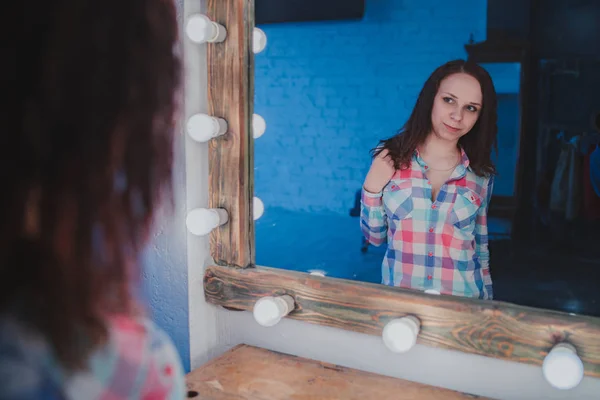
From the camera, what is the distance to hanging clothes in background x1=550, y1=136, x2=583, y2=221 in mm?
1100

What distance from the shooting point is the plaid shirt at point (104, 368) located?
30cm

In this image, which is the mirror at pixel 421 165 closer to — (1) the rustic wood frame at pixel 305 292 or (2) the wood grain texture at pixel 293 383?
(1) the rustic wood frame at pixel 305 292

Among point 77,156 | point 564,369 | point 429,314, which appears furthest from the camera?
point 429,314

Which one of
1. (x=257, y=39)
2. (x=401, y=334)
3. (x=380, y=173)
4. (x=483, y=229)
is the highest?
(x=257, y=39)

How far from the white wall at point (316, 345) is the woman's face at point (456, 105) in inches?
15.5

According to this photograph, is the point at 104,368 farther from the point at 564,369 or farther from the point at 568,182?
the point at 568,182

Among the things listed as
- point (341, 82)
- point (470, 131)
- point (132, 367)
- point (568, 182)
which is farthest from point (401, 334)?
point (341, 82)

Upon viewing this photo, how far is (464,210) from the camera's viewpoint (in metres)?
0.93

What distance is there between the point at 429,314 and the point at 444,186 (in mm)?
251

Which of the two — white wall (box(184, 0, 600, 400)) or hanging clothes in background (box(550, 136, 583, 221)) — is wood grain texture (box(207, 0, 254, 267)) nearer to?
white wall (box(184, 0, 600, 400))

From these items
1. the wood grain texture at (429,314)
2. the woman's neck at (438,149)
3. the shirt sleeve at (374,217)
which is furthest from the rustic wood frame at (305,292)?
the woman's neck at (438,149)

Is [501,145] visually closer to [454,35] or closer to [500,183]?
[500,183]

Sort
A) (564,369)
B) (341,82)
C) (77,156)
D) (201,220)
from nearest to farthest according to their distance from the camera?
(77,156) < (564,369) < (201,220) < (341,82)

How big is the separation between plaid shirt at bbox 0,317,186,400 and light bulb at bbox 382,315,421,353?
1.50 ft
